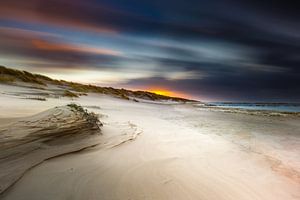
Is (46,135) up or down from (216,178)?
up

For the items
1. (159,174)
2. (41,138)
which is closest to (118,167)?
(159,174)

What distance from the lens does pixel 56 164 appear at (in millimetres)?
3396

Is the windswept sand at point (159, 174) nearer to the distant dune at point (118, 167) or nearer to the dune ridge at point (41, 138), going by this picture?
the distant dune at point (118, 167)

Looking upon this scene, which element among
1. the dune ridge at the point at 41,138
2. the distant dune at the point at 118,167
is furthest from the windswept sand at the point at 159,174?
the dune ridge at the point at 41,138

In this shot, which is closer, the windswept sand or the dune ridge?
the windswept sand

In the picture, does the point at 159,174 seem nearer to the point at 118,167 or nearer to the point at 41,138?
the point at 118,167

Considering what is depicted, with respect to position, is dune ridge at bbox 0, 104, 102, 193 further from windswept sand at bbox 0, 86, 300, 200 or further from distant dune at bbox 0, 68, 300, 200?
windswept sand at bbox 0, 86, 300, 200

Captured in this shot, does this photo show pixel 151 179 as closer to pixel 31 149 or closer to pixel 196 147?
pixel 31 149

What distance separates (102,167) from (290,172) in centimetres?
330

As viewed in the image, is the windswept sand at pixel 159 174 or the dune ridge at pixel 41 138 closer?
the windswept sand at pixel 159 174

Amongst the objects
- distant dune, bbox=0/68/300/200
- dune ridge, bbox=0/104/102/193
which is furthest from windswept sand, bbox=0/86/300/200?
dune ridge, bbox=0/104/102/193

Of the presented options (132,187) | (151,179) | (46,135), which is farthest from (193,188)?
(46,135)

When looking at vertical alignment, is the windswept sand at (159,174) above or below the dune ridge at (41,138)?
below

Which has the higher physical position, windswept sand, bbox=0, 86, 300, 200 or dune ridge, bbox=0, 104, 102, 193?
dune ridge, bbox=0, 104, 102, 193
